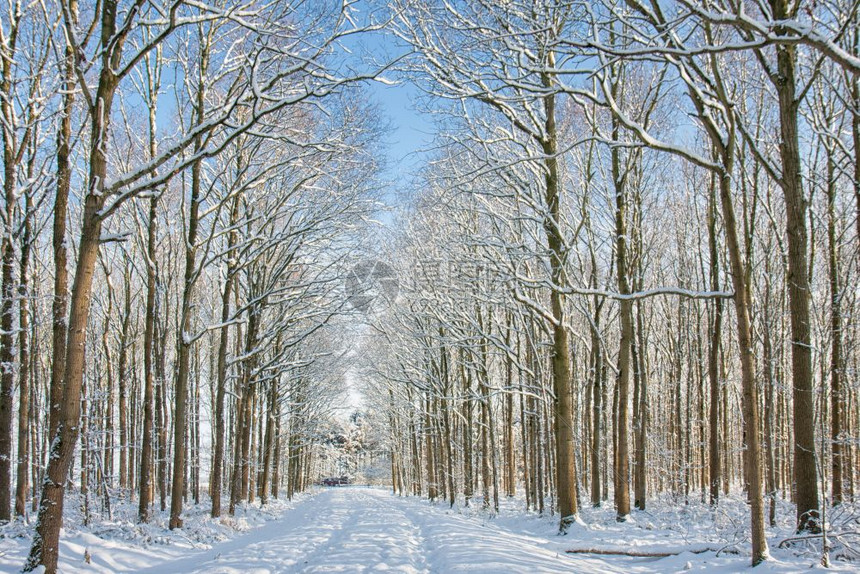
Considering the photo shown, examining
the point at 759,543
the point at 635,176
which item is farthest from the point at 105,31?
the point at 635,176

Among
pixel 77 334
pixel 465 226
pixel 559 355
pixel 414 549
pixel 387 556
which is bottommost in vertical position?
pixel 414 549

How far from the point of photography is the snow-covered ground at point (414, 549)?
6.61 m

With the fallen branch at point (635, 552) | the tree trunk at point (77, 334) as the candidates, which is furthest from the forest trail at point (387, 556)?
the tree trunk at point (77, 334)

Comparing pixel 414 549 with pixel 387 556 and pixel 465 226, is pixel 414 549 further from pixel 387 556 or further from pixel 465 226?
pixel 465 226

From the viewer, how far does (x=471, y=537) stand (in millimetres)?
9172

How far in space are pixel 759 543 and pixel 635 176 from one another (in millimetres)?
11137

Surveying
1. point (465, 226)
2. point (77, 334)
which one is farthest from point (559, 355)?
point (77, 334)

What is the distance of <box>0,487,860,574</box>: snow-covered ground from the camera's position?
21.7 ft

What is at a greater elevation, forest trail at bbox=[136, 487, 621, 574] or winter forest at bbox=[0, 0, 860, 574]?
winter forest at bbox=[0, 0, 860, 574]

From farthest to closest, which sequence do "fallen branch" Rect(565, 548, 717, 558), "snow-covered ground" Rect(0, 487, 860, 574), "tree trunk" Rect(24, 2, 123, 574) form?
1. "fallen branch" Rect(565, 548, 717, 558)
2. "snow-covered ground" Rect(0, 487, 860, 574)
3. "tree trunk" Rect(24, 2, 123, 574)

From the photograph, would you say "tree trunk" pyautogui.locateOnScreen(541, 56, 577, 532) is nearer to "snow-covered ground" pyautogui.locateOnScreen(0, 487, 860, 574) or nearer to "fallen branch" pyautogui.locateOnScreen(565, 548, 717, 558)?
"snow-covered ground" pyautogui.locateOnScreen(0, 487, 860, 574)

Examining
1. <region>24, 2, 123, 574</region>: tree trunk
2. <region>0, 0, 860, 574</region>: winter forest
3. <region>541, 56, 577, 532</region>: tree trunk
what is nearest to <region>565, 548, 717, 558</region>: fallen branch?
<region>0, 0, 860, 574</region>: winter forest

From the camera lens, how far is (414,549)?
8672mm

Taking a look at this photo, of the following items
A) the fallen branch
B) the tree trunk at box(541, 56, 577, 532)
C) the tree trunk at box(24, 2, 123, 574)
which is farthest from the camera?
the tree trunk at box(541, 56, 577, 532)
